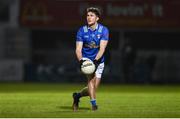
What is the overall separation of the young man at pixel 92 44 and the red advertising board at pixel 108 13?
61.8ft

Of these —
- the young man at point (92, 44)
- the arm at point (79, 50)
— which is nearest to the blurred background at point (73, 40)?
the young man at point (92, 44)

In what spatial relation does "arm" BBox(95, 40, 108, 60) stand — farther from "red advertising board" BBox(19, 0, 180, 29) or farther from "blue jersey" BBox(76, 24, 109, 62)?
"red advertising board" BBox(19, 0, 180, 29)

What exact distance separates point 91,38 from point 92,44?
13cm

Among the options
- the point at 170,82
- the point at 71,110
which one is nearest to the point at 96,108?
the point at 71,110

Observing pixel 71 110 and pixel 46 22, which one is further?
pixel 46 22

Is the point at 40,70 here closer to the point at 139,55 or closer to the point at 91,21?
the point at 139,55

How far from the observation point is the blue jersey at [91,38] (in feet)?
50.5

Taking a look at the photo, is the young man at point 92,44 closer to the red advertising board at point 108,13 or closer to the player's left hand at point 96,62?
the player's left hand at point 96,62

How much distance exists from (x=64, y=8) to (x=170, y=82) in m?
6.00

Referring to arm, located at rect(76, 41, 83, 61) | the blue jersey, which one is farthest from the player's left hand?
arm, located at rect(76, 41, 83, 61)

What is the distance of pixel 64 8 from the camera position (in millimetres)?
34812

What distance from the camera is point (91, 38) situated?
→ 15414mm

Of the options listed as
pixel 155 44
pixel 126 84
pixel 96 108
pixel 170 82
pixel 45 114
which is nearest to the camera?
pixel 45 114

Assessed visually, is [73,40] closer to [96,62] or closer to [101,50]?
[96,62]
